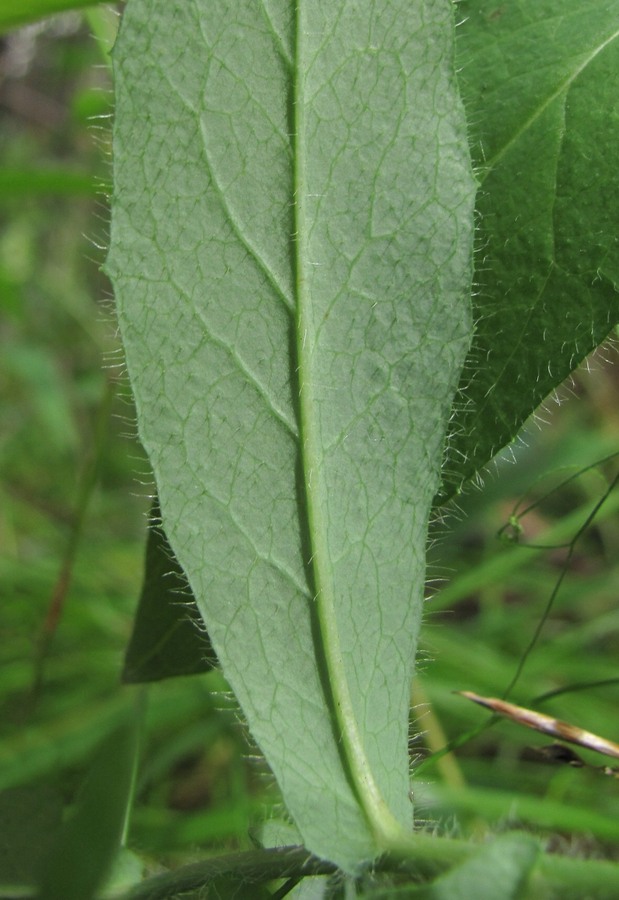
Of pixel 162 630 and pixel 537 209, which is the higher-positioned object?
pixel 537 209

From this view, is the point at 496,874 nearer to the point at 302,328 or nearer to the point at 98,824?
the point at 98,824

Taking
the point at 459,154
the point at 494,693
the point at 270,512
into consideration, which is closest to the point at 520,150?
the point at 459,154

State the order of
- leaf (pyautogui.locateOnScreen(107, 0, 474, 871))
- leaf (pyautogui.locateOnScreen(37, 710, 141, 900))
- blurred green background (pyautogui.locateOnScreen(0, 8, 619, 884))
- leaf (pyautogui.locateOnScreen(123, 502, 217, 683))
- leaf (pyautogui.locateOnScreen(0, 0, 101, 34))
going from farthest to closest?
blurred green background (pyautogui.locateOnScreen(0, 8, 619, 884)) < leaf (pyautogui.locateOnScreen(0, 0, 101, 34)) < leaf (pyautogui.locateOnScreen(123, 502, 217, 683)) < leaf (pyautogui.locateOnScreen(107, 0, 474, 871)) < leaf (pyautogui.locateOnScreen(37, 710, 141, 900))

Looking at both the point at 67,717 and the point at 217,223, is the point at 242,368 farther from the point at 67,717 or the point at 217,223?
the point at 67,717

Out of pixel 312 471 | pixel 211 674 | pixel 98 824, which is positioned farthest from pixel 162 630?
pixel 211 674

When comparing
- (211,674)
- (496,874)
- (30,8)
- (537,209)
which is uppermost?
(30,8)

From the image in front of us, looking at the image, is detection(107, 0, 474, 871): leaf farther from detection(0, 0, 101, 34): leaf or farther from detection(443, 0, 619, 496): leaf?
detection(0, 0, 101, 34): leaf

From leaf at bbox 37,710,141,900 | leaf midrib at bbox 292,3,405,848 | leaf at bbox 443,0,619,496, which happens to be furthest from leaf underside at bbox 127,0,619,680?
leaf at bbox 37,710,141,900
